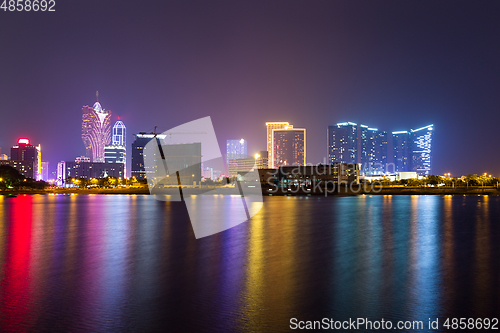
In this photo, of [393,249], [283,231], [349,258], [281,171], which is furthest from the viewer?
[281,171]

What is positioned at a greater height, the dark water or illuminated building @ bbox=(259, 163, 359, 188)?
illuminated building @ bbox=(259, 163, 359, 188)

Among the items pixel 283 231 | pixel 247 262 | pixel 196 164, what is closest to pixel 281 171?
pixel 196 164

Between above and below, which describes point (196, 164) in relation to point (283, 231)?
above

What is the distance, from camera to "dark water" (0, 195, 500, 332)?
367 inches

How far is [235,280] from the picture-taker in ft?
42.3

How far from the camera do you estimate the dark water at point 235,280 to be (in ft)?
30.6

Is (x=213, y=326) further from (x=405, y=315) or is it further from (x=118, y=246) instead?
(x=118, y=246)

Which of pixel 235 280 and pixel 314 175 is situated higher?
pixel 314 175

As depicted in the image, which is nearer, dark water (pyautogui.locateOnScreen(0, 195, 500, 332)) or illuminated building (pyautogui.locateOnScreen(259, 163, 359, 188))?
dark water (pyautogui.locateOnScreen(0, 195, 500, 332))

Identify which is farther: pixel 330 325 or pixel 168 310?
pixel 168 310

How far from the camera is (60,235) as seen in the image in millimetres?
25094

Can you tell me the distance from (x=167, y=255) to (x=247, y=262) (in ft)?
13.8

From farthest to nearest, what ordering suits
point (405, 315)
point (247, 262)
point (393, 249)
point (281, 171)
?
1. point (281, 171)
2. point (393, 249)
3. point (247, 262)
4. point (405, 315)

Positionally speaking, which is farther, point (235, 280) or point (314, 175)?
point (314, 175)
